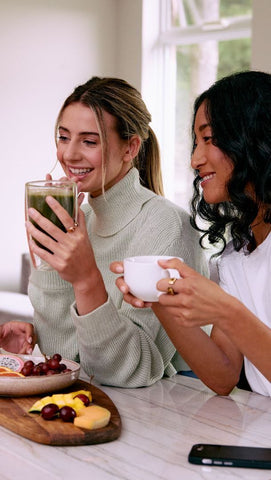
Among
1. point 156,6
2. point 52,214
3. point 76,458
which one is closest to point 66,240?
point 52,214

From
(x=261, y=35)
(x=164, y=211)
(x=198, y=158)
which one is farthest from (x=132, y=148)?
(x=261, y=35)

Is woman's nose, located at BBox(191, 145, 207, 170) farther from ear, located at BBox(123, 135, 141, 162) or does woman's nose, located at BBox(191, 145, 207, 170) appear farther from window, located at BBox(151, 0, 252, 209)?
window, located at BBox(151, 0, 252, 209)

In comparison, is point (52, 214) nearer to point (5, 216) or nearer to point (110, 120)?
point (110, 120)

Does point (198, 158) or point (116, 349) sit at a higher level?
point (198, 158)

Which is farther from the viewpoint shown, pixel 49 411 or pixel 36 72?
pixel 36 72

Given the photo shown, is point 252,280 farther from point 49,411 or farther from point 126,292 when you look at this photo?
point 49,411

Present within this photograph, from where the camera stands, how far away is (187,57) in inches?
233

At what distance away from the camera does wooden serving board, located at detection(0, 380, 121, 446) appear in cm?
133

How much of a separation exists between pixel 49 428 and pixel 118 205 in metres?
0.93

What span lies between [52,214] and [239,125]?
53 centimetres

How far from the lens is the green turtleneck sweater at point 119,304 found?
1.75 metres

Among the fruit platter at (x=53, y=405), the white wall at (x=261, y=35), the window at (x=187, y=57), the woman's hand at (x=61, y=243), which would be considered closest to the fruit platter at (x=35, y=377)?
the fruit platter at (x=53, y=405)

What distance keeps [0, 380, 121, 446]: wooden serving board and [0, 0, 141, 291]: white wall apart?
4164 millimetres

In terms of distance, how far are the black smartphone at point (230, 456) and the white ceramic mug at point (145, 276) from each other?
282mm
